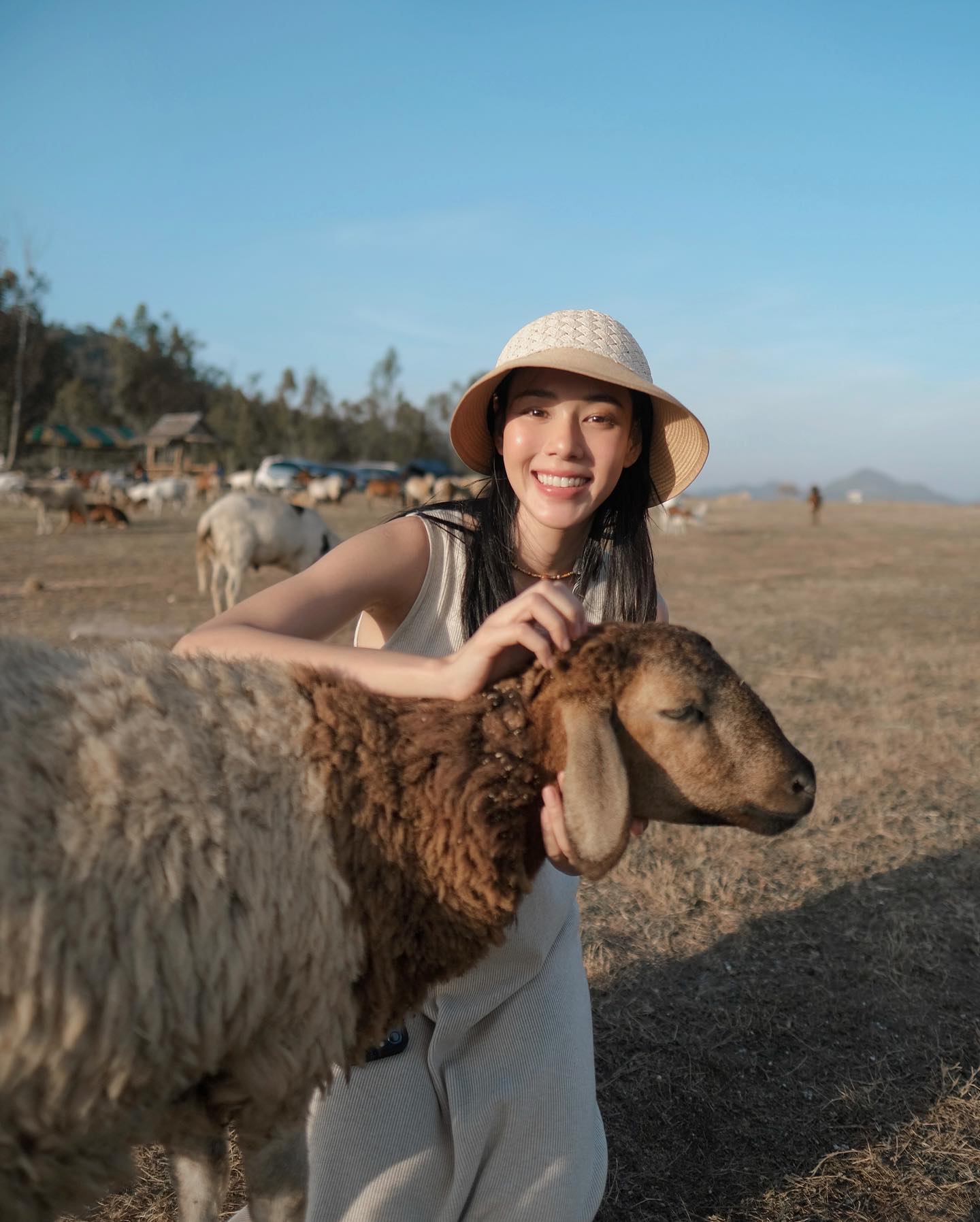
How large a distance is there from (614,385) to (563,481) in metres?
0.37

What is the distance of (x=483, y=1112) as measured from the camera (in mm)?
2557

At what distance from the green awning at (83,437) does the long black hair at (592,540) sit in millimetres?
62541

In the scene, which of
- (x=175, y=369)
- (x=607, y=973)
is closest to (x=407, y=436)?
(x=175, y=369)

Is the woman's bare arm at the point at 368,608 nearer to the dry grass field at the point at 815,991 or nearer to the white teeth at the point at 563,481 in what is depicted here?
the white teeth at the point at 563,481

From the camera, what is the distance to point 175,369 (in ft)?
257

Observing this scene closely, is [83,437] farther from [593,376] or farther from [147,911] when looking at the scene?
[147,911]

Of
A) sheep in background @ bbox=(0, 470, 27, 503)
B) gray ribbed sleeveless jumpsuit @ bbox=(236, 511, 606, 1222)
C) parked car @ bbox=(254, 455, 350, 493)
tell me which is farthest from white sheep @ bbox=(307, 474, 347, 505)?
gray ribbed sleeveless jumpsuit @ bbox=(236, 511, 606, 1222)

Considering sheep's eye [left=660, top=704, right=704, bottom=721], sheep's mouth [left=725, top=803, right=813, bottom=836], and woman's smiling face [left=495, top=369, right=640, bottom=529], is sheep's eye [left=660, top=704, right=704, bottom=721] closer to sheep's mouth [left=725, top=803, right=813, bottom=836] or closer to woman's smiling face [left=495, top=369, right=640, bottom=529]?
sheep's mouth [left=725, top=803, right=813, bottom=836]

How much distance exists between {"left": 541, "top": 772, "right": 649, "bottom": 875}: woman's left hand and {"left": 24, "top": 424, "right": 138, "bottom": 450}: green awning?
63668 mm

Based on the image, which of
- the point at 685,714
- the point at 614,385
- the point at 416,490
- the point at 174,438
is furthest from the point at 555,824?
the point at 174,438

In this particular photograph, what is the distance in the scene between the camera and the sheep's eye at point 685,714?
7.13 ft

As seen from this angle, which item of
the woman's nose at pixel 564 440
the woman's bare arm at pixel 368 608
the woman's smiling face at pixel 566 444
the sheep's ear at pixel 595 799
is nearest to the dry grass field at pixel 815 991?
the sheep's ear at pixel 595 799

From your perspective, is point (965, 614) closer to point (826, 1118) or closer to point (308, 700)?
point (826, 1118)

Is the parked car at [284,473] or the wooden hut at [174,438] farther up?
the wooden hut at [174,438]
